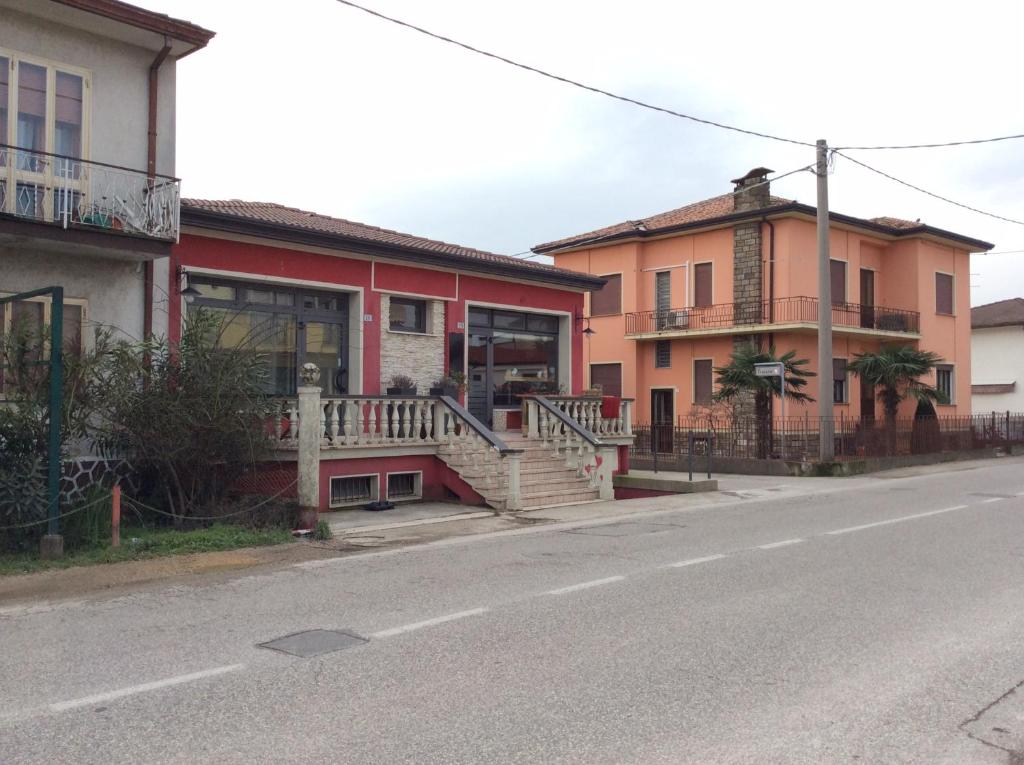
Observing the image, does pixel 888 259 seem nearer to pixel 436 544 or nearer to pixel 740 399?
pixel 740 399

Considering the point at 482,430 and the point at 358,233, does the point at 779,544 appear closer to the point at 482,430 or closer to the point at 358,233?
the point at 482,430

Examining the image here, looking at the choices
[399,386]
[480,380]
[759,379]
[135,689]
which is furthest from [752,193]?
[135,689]

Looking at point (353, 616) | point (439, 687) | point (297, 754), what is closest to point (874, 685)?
point (439, 687)

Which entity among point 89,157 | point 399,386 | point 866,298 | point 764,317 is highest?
point 866,298

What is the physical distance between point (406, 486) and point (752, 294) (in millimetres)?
18341

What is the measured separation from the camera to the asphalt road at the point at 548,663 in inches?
178

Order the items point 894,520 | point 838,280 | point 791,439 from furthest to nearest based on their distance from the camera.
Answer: point 838,280 < point 791,439 < point 894,520

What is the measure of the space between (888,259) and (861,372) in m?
8.31

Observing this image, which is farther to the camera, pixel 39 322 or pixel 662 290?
pixel 662 290

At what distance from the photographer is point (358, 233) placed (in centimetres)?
1805

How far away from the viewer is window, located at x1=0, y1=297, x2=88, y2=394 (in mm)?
11367

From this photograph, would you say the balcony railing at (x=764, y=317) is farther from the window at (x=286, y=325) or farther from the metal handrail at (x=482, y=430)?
the window at (x=286, y=325)

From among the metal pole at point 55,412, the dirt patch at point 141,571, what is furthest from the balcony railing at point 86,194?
the dirt patch at point 141,571

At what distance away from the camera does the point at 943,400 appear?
2878 centimetres
